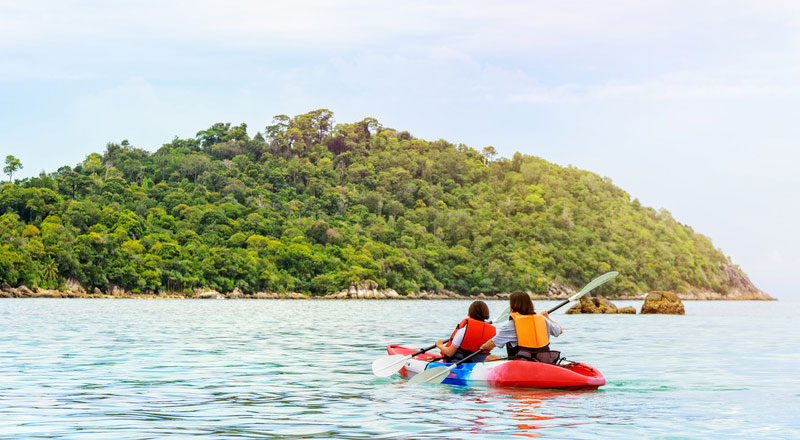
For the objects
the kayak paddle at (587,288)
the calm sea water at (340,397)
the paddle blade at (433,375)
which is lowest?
the calm sea water at (340,397)

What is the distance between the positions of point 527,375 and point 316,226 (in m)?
136

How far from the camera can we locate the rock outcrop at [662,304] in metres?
61.2

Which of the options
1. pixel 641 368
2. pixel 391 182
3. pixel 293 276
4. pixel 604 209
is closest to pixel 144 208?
pixel 293 276

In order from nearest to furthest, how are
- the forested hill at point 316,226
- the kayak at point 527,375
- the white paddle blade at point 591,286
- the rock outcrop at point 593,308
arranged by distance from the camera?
the kayak at point 527,375
the white paddle blade at point 591,286
the rock outcrop at point 593,308
the forested hill at point 316,226

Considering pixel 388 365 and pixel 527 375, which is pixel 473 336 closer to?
pixel 527 375

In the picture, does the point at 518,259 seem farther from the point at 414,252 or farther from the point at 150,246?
the point at 150,246

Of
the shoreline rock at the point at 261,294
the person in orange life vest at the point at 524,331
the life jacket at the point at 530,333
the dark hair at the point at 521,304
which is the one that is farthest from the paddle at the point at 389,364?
the shoreline rock at the point at 261,294

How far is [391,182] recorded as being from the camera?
18450 cm

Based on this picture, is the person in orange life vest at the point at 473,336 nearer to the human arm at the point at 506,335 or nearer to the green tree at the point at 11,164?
the human arm at the point at 506,335

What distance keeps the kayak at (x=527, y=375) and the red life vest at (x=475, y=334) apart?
40cm

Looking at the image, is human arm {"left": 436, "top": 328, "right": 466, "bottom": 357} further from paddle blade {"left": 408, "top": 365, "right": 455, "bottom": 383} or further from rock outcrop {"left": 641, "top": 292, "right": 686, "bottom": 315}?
rock outcrop {"left": 641, "top": 292, "right": 686, "bottom": 315}

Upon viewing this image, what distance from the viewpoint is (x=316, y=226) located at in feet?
488

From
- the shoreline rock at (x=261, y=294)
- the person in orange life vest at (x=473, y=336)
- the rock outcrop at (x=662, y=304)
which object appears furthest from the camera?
the shoreline rock at (x=261, y=294)

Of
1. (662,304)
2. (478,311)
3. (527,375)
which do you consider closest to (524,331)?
(527,375)
